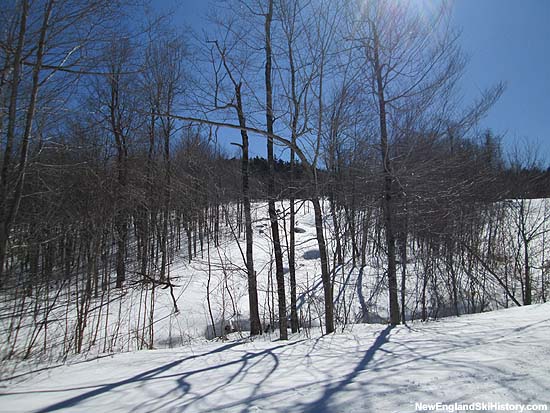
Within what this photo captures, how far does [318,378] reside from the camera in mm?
2740

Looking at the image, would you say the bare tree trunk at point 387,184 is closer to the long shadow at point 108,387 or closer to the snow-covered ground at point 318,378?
the snow-covered ground at point 318,378

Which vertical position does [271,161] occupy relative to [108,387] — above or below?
above

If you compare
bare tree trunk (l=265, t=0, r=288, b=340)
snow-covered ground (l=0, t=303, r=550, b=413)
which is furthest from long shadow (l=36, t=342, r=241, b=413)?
Answer: bare tree trunk (l=265, t=0, r=288, b=340)

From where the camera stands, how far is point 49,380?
3.36 metres

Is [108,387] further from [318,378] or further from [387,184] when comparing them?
[387,184]

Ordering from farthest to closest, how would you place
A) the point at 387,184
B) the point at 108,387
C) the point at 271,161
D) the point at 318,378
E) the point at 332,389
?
1. the point at 271,161
2. the point at 387,184
3. the point at 108,387
4. the point at 318,378
5. the point at 332,389

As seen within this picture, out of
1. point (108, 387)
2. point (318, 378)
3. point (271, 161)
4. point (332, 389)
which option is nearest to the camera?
point (332, 389)

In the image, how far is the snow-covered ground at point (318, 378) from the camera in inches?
85.3

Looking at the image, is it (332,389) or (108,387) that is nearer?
(332,389)

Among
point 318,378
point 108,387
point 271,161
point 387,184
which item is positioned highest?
point 271,161

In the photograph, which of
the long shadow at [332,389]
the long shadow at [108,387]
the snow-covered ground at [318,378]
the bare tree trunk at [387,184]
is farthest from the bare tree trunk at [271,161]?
the long shadow at [332,389]

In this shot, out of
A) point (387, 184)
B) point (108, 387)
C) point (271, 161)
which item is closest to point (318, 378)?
point (108, 387)

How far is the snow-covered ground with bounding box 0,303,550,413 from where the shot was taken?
7.11 ft

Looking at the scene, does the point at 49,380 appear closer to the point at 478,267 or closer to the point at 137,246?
the point at 137,246
